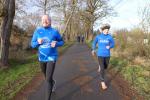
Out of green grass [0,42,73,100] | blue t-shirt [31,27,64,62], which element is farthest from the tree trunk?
blue t-shirt [31,27,64,62]

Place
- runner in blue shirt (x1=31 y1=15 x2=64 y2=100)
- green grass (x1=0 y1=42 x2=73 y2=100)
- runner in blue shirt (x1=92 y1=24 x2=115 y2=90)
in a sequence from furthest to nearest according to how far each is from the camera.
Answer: runner in blue shirt (x1=92 y1=24 x2=115 y2=90) → green grass (x1=0 y1=42 x2=73 y2=100) → runner in blue shirt (x1=31 y1=15 x2=64 y2=100)

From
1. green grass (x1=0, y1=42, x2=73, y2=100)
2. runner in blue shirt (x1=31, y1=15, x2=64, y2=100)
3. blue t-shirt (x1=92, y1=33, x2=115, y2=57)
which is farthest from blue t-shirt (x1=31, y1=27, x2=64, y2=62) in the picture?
blue t-shirt (x1=92, y1=33, x2=115, y2=57)

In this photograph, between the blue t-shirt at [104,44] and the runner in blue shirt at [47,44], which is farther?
the blue t-shirt at [104,44]

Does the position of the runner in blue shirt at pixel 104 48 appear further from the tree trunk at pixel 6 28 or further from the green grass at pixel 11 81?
the tree trunk at pixel 6 28

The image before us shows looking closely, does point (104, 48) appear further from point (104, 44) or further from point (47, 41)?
point (47, 41)

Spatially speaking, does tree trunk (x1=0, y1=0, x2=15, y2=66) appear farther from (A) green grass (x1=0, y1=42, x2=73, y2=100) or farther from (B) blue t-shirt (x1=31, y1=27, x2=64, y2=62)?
(B) blue t-shirt (x1=31, y1=27, x2=64, y2=62)

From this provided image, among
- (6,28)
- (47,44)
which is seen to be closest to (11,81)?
(47,44)

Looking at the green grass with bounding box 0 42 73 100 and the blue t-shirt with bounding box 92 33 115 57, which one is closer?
the green grass with bounding box 0 42 73 100

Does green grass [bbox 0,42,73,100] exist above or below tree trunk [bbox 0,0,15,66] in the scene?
below

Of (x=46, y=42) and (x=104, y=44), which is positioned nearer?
(x=46, y=42)

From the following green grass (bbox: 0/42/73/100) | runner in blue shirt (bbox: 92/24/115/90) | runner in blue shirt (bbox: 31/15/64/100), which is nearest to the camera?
runner in blue shirt (bbox: 31/15/64/100)

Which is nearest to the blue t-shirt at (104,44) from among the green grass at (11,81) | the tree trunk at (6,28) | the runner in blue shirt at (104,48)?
the runner in blue shirt at (104,48)

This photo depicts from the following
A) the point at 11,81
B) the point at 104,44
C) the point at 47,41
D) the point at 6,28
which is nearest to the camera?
the point at 47,41

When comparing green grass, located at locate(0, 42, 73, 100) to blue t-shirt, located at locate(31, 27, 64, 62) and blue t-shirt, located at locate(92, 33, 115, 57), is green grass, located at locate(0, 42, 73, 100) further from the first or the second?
blue t-shirt, located at locate(92, 33, 115, 57)
